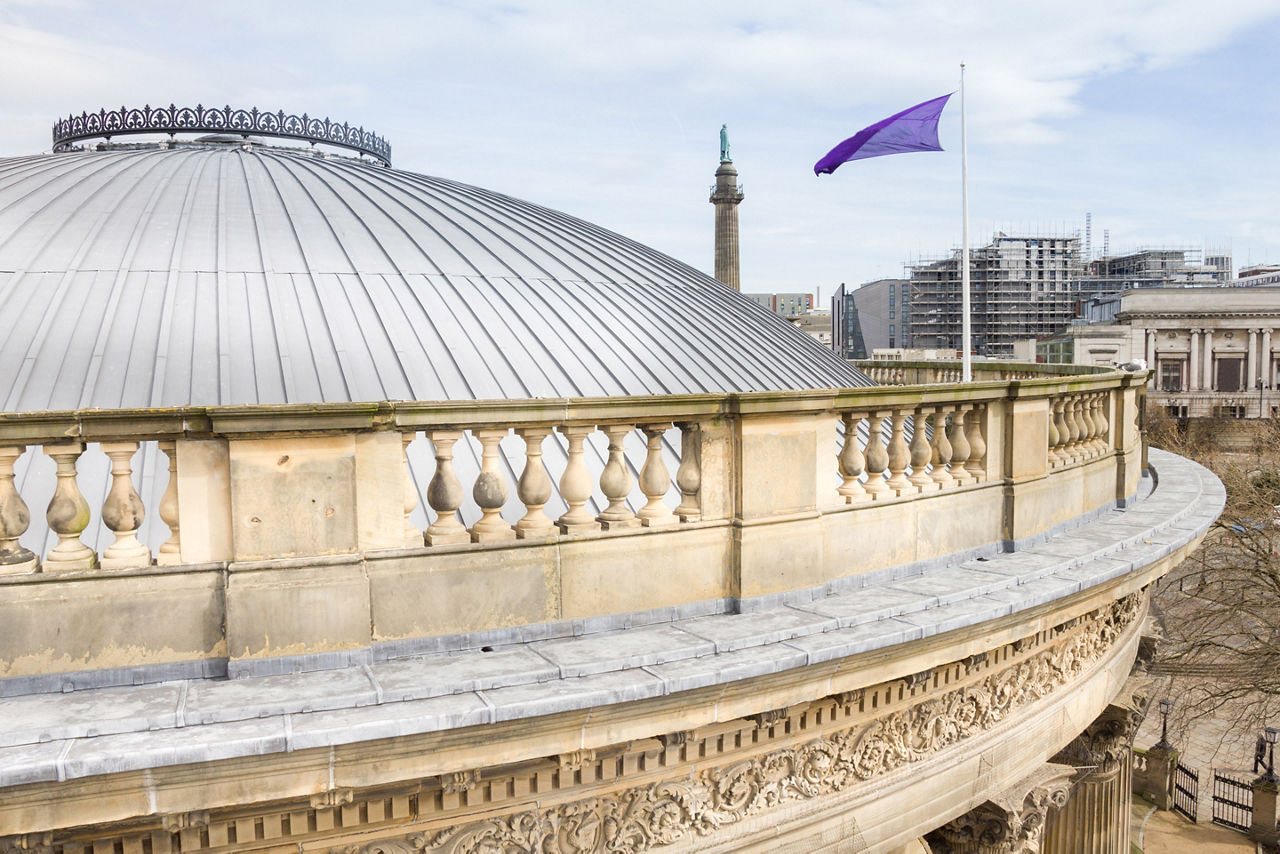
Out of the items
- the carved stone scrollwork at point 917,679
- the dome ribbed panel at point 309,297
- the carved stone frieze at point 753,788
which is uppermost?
the dome ribbed panel at point 309,297

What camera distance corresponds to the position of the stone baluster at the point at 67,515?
5.37 metres

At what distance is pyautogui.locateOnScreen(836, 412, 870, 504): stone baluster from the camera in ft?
25.3

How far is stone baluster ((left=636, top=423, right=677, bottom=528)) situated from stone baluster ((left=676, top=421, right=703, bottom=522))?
127 mm

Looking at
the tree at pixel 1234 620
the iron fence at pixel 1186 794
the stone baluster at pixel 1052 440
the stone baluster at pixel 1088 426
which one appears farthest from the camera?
the tree at pixel 1234 620

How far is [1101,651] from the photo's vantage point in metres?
10.5

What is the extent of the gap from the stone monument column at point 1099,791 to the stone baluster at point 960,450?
18.3ft

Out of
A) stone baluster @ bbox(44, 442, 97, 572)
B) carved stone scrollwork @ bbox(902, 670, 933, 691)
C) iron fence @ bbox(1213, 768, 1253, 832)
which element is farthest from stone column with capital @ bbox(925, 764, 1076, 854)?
iron fence @ bbox(1213, 768, 1253, 832)

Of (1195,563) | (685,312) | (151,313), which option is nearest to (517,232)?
(685,312)

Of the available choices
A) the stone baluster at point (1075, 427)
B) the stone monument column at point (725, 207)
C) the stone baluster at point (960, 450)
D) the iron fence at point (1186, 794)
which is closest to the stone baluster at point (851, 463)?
the stone baluster at point (960, 450)

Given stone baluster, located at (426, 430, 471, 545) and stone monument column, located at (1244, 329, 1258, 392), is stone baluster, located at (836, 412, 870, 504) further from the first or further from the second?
stone monument column, located at (1244, 329, 1258, 392)

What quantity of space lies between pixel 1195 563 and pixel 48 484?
42.3m

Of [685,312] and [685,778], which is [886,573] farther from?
[685,312]

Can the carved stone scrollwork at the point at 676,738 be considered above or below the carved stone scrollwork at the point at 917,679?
above

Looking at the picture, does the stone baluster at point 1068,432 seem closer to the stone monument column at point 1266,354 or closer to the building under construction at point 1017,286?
the stone monument column at point 1266,354
